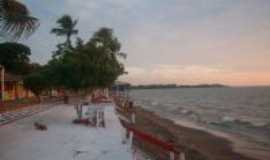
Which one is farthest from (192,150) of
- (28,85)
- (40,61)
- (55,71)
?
(40,61)

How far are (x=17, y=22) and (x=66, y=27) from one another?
102 ft

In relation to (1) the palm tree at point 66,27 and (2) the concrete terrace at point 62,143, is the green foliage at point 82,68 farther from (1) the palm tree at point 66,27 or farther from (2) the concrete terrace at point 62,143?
(1) the palm tree at point 66,27

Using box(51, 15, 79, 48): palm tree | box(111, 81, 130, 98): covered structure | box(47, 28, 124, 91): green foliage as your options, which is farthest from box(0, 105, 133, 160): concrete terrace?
box(111, 81, 130, 98): covered structure

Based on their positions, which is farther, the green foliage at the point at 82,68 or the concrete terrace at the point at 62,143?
the green foliage at the point at 82,68

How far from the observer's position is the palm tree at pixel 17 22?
580 centimetres

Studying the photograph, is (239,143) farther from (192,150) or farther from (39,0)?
(39,0)

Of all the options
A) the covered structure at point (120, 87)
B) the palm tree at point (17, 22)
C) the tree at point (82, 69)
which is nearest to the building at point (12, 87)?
the covered structure at point (120, 87)

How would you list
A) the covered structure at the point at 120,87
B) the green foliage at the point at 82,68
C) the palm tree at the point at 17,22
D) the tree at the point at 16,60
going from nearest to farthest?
the palm tree at the point at 17,22, the green foliage at the point at 82,68, the tree at the point at 16,60, the covered structure at the point at 120,87

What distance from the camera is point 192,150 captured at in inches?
571

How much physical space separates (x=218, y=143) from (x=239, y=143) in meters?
1.58

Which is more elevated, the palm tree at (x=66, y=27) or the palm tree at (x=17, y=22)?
the palm tree at (x=66, y=27)

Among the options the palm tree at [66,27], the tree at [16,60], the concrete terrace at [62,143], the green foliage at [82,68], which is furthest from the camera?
the tree at [16,60]

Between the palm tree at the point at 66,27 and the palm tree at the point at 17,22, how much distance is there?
2988cm

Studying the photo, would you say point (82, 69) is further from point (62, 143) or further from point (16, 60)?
point (16, 60)
